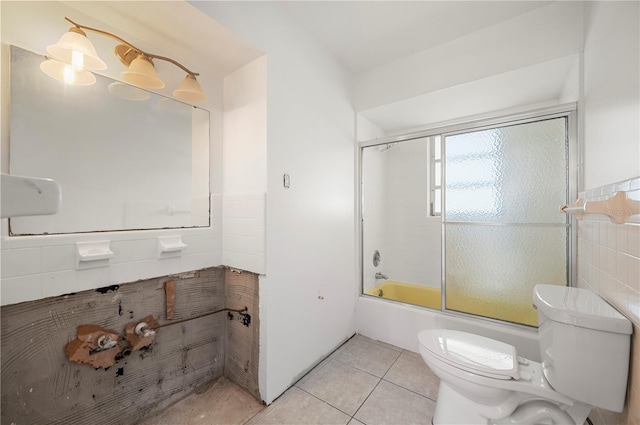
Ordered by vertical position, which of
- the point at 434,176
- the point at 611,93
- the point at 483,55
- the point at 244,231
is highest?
the point at 483,55

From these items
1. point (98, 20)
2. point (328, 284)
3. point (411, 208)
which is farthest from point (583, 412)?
point (98, 20)

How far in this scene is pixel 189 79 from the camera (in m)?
1.42

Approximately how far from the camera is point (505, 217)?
178cm

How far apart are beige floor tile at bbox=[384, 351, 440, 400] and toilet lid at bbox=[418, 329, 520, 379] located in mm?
418

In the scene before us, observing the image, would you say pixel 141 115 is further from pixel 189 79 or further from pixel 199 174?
pixel 199 174

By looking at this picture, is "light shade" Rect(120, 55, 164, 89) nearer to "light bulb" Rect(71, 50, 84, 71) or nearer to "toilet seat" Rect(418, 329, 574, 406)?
"light bulb" Rect(71, 50, 84, 71)

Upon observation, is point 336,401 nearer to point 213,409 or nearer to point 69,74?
point 213,409

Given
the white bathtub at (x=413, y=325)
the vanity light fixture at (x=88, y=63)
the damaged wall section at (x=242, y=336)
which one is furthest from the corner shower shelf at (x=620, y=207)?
the vanity light fixture at (x=88, y=63)

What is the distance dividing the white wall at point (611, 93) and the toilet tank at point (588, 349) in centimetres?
55

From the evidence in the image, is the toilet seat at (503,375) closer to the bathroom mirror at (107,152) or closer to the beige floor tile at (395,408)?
the beige floor tile at (395,408)

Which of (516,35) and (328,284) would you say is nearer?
(516,35)

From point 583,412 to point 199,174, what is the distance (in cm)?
238

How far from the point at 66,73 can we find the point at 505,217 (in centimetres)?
272

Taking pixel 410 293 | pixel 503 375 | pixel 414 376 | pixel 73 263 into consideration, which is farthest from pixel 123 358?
pixel 410 293
